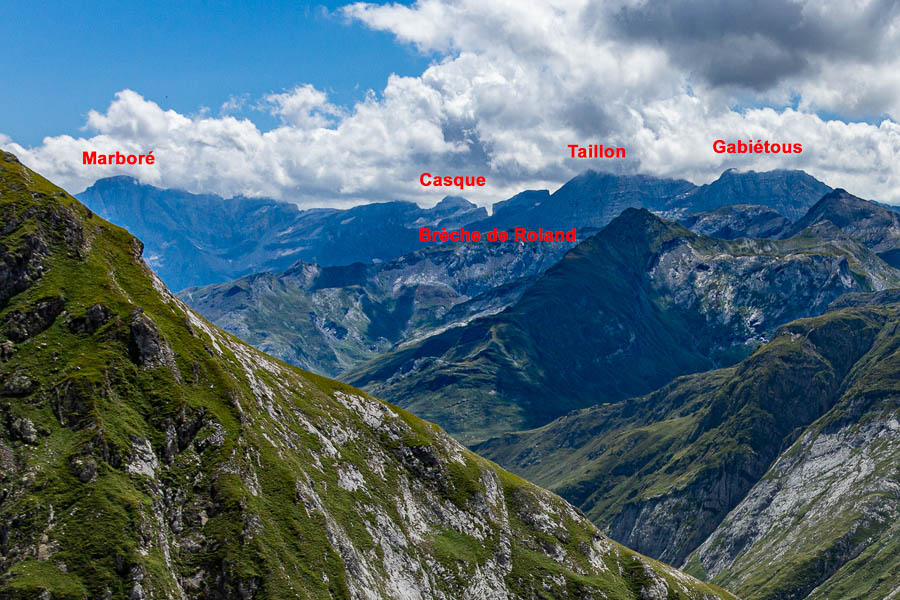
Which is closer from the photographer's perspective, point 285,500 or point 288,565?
point 288,565

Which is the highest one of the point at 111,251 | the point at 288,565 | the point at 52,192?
the point at 52,192

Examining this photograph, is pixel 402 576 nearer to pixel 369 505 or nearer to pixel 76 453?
pixel 369 505

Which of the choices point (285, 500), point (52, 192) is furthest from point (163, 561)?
point (52, 192)

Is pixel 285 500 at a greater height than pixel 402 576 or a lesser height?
greater

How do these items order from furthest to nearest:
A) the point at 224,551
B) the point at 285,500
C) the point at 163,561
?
the point at 285,500 → the point at 224,551 → the point at 163,561

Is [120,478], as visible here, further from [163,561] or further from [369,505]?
[369,505]

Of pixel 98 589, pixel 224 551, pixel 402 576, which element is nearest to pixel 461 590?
pixel 402 576

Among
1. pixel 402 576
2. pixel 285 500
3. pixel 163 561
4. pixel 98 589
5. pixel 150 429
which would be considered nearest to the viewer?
pixel 98 589
